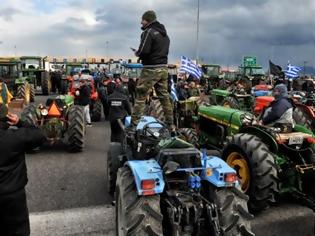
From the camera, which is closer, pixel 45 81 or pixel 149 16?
pixel 149 16

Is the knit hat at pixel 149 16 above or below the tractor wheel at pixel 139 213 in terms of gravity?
above

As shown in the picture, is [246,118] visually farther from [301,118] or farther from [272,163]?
[301,118]

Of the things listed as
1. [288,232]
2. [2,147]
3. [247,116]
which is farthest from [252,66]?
[2,147]

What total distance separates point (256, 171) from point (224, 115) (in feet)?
10.7

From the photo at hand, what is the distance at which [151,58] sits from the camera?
6652 millimetres

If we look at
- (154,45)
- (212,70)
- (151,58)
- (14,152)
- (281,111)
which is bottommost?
(14,152)

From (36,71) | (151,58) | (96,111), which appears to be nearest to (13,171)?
(151,58)

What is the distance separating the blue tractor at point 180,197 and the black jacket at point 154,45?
1.99 meters

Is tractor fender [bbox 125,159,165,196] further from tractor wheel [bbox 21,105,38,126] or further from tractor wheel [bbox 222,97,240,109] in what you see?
tractor wheel [bbox 222,97,240,109]

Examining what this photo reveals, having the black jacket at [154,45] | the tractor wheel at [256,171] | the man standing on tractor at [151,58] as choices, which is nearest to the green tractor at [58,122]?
the man standing on tractor at [151,58]

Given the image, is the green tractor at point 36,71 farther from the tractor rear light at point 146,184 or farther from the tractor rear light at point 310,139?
the tractor rear light at point 146,184

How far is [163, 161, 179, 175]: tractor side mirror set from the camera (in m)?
4.50

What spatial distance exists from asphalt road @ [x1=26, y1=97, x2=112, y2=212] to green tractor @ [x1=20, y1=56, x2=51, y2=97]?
17.7 metres

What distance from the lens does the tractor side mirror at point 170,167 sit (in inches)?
177
